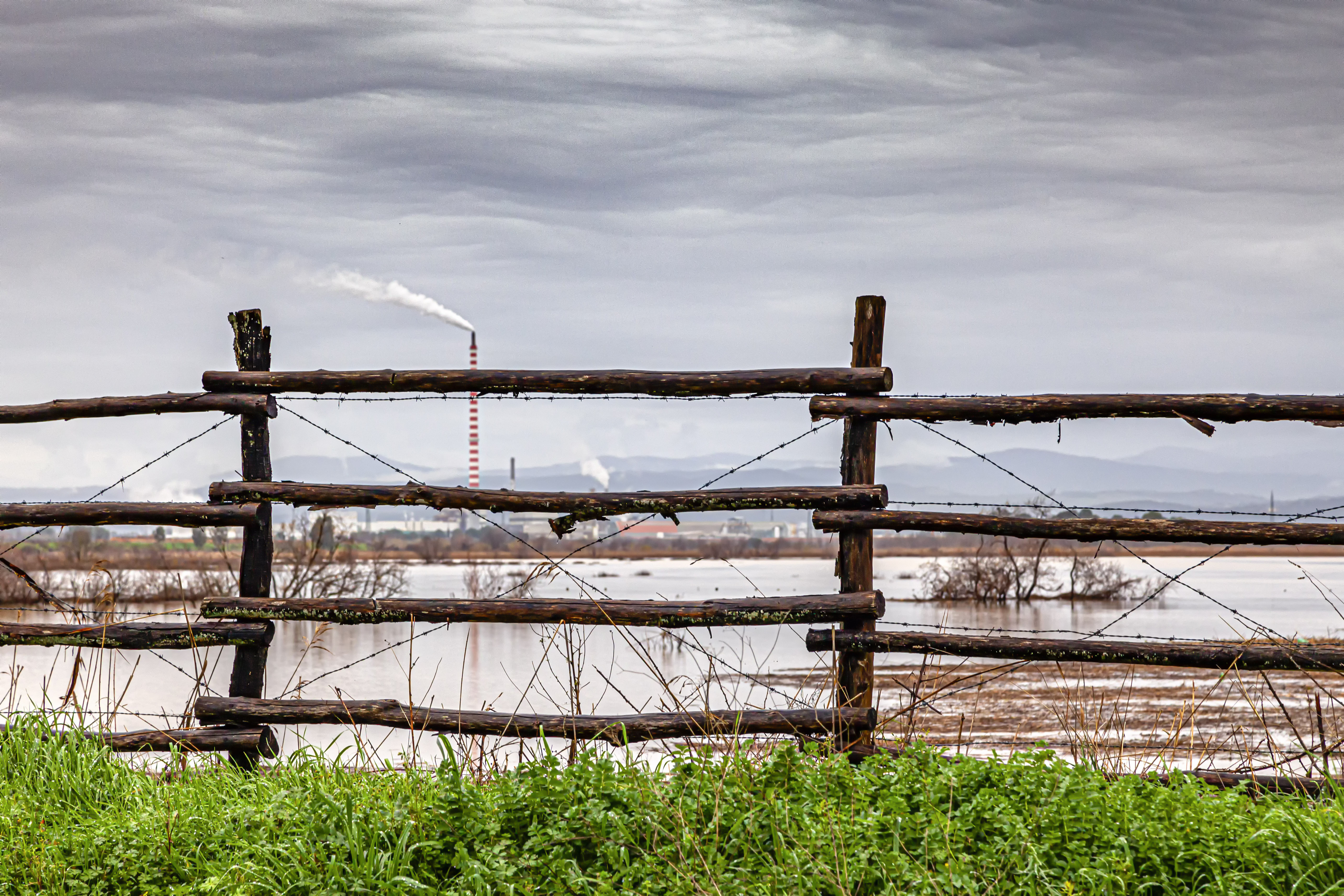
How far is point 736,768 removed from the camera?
153 inches

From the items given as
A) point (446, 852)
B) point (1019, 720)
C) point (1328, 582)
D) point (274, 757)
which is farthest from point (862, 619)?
point (1328, 582)

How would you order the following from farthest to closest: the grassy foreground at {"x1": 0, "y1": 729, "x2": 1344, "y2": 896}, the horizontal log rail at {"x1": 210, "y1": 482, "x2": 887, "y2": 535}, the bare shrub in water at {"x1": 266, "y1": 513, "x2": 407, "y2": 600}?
1. the bare shrub in water at {"x1": 266, "y1": 513, "x2": 407, "y2": 600}
2. the horizontal log rail at {"x1": 210, "y1": 482, "x2": 887, "y2": 535}
3. the grassy foreground at {"x1": 0, "y1": 729, "x2": 1344, "y2": 896}

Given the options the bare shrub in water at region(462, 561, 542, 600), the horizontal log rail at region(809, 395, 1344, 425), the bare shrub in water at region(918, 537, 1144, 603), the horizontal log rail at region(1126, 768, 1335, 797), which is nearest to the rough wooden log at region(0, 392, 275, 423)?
the horizontal log rail at region(809, 395, 1344, 425)

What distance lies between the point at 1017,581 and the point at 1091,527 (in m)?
18.9

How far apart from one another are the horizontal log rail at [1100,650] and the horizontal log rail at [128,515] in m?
3.10

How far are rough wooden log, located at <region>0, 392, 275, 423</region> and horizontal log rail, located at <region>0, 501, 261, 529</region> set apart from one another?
50 cm

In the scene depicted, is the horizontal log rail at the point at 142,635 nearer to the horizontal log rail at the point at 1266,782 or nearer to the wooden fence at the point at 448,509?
the wooden fence at the point at 448,509

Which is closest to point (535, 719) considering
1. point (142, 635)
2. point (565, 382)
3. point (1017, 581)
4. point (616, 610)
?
point (616, 610)

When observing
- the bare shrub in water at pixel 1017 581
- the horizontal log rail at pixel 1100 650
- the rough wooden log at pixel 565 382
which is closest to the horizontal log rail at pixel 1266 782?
the horizontal log rail at pixel 1100 650

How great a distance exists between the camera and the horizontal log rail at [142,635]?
5711 millimetres

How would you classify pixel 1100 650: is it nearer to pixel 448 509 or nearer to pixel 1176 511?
pixel 1176 511

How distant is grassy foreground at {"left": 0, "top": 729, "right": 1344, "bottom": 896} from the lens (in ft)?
11.3

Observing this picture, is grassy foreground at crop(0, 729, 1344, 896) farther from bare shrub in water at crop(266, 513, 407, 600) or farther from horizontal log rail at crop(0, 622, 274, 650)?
bare shrub in water at crop(266, 513, 407, 600)

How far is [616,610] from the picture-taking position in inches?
211
